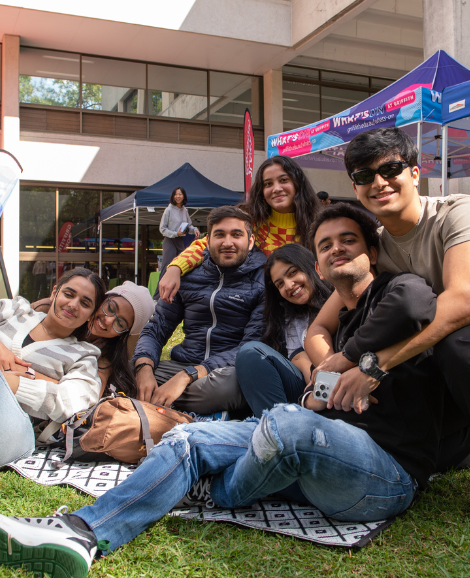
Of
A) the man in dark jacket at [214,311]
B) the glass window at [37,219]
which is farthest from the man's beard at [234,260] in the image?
the glass window at [37,219]

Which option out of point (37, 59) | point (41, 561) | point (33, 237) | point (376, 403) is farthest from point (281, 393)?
point (37, 59)

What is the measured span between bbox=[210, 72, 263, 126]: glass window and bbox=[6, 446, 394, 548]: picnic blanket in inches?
437

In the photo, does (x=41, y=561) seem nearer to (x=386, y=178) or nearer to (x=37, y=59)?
(x=386, y=178)

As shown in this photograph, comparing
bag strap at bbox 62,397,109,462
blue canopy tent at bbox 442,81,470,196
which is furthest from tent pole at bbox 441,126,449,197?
bag strap at bbox 62,397,109,462

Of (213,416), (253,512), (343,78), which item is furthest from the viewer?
(343,78)

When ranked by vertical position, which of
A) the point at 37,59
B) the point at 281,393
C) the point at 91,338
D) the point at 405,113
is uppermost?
the point at 37,59

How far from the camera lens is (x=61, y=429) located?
8.62 feet

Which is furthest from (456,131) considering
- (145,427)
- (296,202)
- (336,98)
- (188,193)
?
(336,98)

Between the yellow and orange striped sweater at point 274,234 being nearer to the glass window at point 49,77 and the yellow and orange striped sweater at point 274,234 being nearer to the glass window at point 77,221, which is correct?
the glass window at point 77,221

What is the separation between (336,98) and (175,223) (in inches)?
283

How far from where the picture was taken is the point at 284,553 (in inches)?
68.3

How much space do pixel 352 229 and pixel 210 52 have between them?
10.7 metres

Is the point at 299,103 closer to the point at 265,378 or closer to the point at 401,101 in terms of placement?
Answer: the point at 401,101

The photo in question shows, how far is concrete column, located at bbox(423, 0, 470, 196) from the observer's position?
7.29 m
